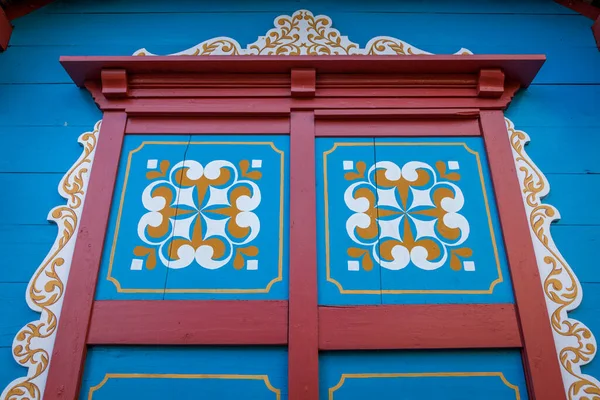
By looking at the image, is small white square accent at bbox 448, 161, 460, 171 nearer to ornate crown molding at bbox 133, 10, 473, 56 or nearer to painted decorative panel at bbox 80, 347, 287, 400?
ornate crown molding at bbox 133, 10, 473, 56

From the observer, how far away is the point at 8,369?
226 cm

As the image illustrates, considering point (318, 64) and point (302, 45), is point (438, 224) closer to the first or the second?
point (318, 64)

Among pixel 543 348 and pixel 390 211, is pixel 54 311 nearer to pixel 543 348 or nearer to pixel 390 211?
pixel 390 211

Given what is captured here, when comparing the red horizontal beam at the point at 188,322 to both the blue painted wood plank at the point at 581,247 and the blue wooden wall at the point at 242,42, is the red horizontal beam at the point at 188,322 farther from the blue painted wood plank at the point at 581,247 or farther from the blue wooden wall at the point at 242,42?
the blue painted wood plank at the point at 581,247

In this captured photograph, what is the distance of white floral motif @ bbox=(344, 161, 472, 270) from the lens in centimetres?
247

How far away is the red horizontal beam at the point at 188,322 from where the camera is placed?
228 centimetres

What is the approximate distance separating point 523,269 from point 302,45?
1520 mm

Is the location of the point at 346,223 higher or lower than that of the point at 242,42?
lower

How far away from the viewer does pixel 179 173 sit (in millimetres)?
2691

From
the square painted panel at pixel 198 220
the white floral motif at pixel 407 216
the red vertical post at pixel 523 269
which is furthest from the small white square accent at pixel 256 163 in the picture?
the red vertical post at pixel 523 269

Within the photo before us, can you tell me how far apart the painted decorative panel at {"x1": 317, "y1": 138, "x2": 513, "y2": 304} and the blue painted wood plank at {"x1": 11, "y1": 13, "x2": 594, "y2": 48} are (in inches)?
27.3

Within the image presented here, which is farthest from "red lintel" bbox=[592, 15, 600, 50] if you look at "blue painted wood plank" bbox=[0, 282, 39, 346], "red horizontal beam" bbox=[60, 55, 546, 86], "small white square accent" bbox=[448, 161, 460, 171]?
"blue painted wood plank" bbox=[0, 282, 39, 346]

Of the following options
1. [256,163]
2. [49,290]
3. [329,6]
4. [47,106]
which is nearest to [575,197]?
[256,163]

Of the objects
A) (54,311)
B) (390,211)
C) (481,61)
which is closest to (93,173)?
(54,311)
